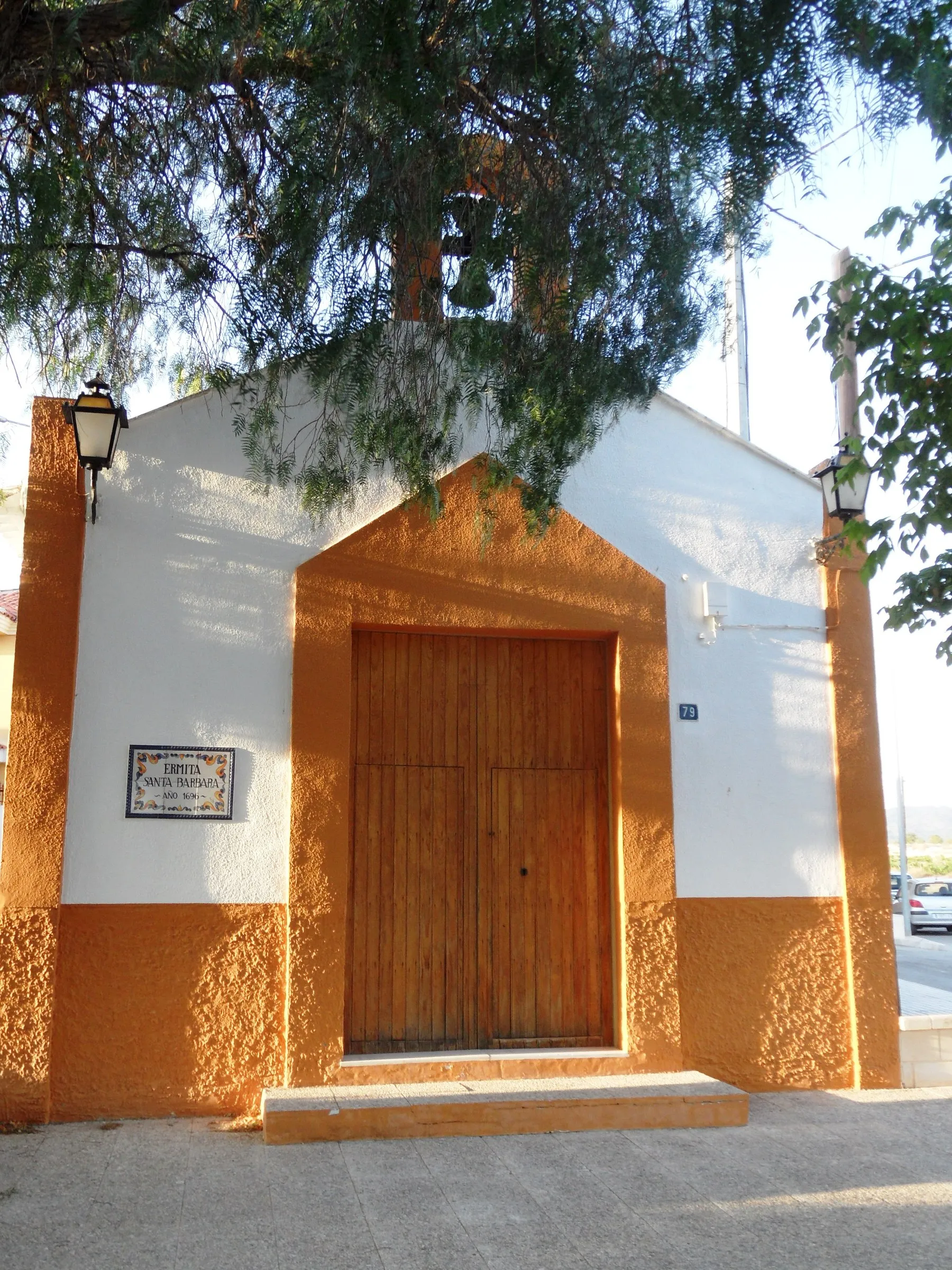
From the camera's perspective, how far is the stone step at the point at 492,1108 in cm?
577

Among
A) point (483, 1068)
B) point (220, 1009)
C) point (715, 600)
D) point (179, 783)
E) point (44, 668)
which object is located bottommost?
point (483, 1068)

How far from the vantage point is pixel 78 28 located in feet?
15.8

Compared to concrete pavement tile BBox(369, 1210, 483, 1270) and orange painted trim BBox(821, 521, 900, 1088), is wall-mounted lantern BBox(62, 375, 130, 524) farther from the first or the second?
orange painted trim BBox(821, 521, 900, 1088)

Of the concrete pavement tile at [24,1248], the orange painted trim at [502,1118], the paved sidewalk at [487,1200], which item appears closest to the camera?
the concrete pavement tile at [24,1248]

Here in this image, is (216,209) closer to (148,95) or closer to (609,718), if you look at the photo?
(148,95)

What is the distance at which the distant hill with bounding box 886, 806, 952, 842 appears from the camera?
4793 inches

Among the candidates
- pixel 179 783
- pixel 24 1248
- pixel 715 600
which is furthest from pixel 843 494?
pixel 24 1248

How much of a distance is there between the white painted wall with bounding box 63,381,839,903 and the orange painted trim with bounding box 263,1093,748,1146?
1.23 metres

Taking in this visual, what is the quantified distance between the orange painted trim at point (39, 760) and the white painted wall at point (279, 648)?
96mm

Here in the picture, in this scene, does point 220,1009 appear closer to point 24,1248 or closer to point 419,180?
point 24,1248

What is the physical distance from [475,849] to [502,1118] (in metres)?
1.56

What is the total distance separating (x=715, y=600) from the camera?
23.7 ft

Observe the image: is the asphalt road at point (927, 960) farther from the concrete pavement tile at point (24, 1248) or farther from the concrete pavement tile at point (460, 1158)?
the concrete pavement tile at point (24, 1248)

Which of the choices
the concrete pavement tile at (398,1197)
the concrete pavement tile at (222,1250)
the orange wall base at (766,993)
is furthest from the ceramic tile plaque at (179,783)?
the orange wall base at (766,993)
